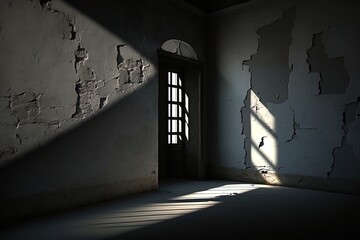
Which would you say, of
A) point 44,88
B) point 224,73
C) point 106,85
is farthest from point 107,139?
point 224,73

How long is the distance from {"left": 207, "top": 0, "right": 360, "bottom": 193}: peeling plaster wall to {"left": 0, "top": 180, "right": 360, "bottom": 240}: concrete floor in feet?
1.96

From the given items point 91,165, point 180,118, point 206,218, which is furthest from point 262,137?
point 91,165

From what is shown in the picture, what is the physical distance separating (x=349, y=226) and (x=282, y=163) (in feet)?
6.39

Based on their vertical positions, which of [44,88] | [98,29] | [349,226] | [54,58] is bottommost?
[349,226]

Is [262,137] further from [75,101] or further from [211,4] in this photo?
[75,101]

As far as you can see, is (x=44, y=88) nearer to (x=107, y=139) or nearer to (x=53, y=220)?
(x=107, y=139)

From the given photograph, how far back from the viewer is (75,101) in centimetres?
328

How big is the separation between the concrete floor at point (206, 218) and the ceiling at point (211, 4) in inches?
131

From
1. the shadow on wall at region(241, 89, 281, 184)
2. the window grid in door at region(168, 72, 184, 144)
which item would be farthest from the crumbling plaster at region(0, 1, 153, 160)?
the shadow on wall at region(241, 89, 281, 184)

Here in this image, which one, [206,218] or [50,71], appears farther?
[50,71]

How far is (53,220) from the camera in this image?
280cm

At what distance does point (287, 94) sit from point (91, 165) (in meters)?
3.14

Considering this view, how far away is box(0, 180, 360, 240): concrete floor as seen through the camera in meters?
2.42

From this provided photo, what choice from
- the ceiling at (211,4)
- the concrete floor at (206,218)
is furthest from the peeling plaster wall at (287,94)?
the concrete floor at (206,218)
